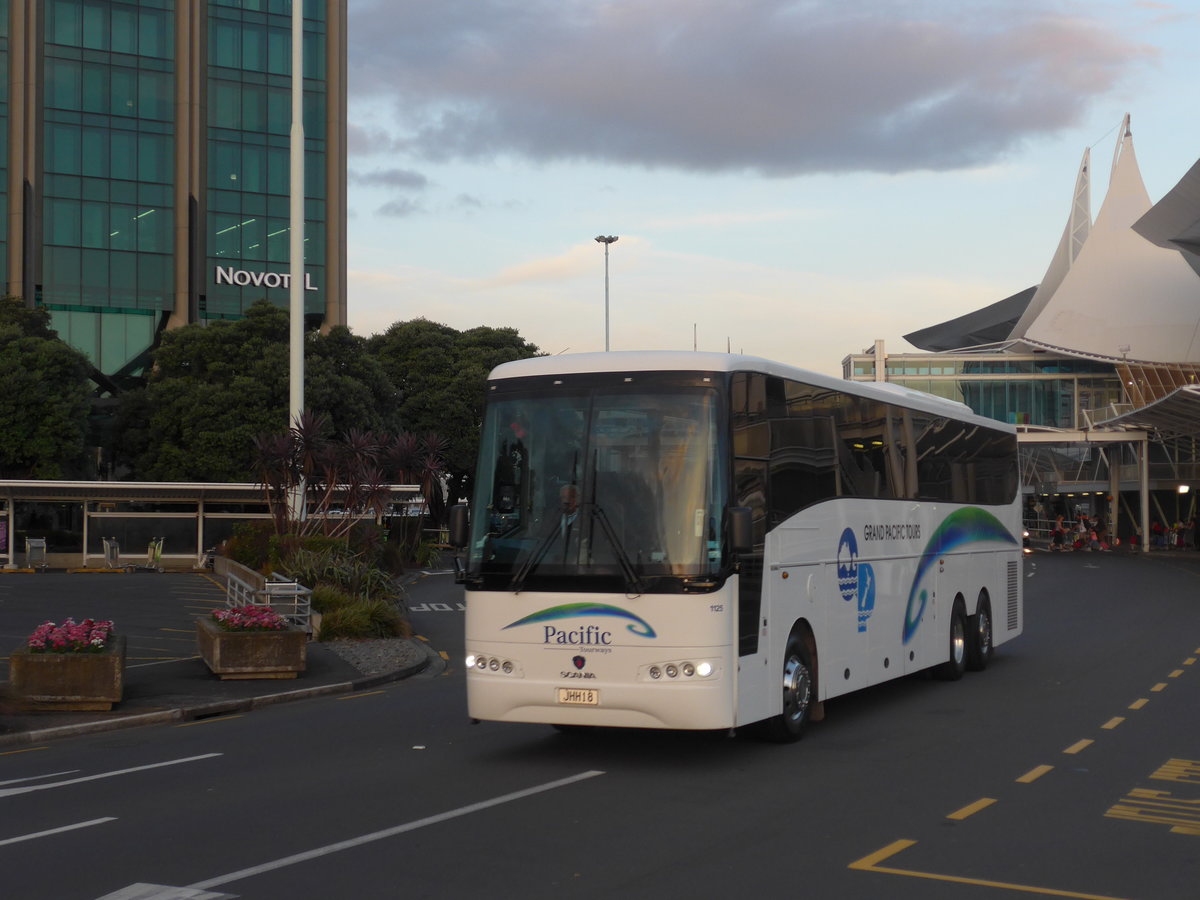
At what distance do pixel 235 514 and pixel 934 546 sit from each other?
109 feet

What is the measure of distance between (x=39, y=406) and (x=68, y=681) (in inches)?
1528

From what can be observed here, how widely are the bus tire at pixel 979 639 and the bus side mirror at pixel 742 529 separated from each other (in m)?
8.39

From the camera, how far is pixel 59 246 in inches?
2562

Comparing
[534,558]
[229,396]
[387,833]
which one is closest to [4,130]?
[229,396]

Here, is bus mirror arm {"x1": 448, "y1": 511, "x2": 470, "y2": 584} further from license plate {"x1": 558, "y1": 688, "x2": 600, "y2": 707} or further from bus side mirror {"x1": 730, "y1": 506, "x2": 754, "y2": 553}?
bus side mirror {"x1": 730, "y1": 506, "x2": 754, "y2": 553}

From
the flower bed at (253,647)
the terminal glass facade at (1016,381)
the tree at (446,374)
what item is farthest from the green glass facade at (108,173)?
the flower bed at (253,647)

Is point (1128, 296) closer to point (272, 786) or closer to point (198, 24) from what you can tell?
point (198, 24)

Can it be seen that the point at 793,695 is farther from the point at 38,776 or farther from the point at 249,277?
the point at 249,277

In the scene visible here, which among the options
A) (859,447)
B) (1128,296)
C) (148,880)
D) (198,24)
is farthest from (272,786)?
(1128,296)

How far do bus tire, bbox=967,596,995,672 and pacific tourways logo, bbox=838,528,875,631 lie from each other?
4359 mm

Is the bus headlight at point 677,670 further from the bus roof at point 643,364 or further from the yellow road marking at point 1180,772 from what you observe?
the yellow road marking at point 1180,772

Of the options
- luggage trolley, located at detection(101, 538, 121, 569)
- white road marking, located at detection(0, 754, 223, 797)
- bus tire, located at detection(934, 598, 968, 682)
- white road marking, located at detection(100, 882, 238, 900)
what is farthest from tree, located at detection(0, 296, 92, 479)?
white road marking, located at detection(100, 882, 238, 900)

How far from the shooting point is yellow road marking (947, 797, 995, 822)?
8.80 metres

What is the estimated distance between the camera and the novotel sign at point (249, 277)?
225 ft
